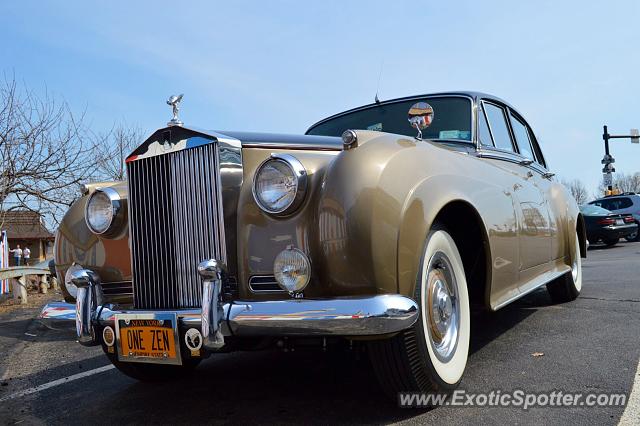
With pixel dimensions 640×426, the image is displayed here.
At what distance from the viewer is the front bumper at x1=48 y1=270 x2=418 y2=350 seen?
2062 mm

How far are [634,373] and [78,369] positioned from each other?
3.73 meters

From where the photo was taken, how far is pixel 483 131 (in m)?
3.99

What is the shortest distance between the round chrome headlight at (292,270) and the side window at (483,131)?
2.09 m

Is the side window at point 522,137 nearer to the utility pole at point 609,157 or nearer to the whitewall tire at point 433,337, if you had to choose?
the whitewall tire at point 433,337

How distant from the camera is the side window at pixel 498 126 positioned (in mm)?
4219

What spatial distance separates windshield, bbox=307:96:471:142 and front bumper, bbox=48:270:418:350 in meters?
1.97

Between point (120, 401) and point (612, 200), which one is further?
point (612, 200)

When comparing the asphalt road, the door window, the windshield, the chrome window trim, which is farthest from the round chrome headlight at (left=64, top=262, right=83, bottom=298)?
the door window

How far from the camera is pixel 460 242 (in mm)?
3104

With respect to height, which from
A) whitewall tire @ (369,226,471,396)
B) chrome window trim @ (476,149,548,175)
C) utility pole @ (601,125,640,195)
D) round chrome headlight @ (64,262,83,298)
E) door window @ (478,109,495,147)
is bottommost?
whitewall tire @ (369,226,471,396)

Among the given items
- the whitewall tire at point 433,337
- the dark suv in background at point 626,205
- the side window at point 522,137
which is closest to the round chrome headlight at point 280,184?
the whitewall tire at point 433,337

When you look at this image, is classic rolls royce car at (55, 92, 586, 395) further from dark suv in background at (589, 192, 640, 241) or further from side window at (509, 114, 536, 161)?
dark suv in background at (589, 192, 640, 241)

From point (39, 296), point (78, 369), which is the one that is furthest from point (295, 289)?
point (39, 296)

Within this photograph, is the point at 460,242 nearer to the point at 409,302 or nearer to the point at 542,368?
the point at 542,368
